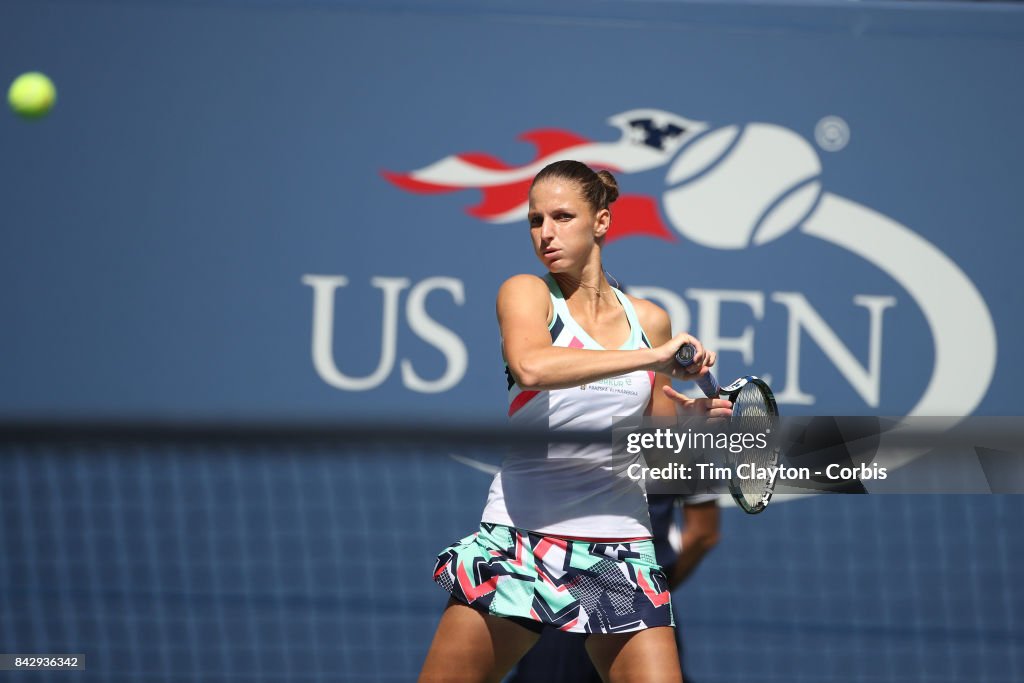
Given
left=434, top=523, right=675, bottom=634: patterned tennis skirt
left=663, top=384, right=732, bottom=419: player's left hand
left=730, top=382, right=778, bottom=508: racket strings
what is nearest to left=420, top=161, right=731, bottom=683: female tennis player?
left=434, top=523, right=675, bottom=634: patterned tennis skirt

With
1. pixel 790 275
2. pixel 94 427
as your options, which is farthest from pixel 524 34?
pixel 94 427

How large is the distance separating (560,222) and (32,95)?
6.84ft

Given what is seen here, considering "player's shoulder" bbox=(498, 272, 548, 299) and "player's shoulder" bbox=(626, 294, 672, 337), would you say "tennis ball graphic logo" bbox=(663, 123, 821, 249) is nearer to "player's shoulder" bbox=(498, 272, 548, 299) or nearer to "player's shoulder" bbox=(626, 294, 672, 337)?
"player's shoulder" bbox=(626, 294, 672, 337)

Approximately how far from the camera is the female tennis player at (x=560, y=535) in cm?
250

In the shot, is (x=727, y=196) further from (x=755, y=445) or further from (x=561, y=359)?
(x=561, y=359)

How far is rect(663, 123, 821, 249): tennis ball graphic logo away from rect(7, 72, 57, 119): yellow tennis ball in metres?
2.07

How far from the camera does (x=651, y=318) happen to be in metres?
2.78

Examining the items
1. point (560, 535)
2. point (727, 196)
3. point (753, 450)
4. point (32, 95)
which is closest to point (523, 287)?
point (560, 535)

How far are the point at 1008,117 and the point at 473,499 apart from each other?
7.18 feet

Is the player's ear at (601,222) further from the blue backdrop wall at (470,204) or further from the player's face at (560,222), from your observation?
the blue backdrop wall at (470,204)

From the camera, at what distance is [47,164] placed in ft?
12.3

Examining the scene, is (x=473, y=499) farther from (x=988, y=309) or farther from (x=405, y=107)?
(x=988, y=309)

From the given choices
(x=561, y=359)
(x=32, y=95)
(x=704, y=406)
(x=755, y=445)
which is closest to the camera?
(x=561, y=359)

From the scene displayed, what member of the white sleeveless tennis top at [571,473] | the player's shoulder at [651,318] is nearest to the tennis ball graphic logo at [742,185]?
the player's shoulder at [651,318]
